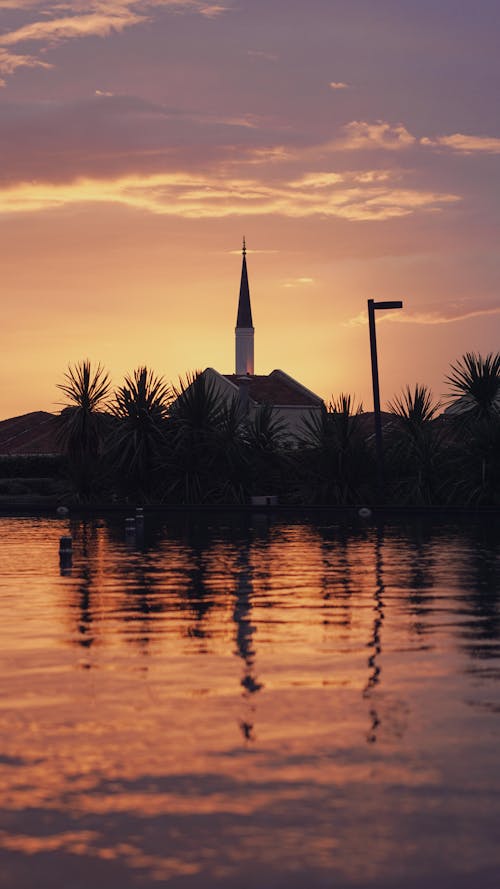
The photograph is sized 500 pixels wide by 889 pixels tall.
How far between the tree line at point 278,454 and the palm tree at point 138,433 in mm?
35

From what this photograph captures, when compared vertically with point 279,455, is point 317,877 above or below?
below

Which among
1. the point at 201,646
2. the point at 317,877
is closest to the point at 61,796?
the point at 317,877

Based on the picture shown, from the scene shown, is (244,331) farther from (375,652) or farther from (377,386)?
(375,652)

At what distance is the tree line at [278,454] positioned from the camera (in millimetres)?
44375

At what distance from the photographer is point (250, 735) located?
9.00 metres

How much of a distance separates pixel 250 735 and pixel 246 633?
5376 millimetres

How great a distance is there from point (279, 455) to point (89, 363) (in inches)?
340

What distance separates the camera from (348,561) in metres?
24.5

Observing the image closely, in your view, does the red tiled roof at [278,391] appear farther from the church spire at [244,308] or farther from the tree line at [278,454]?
the tree line at [278,454]

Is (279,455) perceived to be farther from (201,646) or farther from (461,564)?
(201,646)

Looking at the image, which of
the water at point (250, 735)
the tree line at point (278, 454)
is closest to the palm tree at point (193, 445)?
the tree line at point (278, 454)

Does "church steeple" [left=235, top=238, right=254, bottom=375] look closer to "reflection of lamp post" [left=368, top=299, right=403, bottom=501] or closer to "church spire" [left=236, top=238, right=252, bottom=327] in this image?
"church spire" [left=236, top=238, right=252, bottom=327]

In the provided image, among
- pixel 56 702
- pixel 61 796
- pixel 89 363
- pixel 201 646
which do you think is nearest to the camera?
pixel 61 796

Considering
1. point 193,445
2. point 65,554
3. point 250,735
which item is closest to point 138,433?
point 193,445
